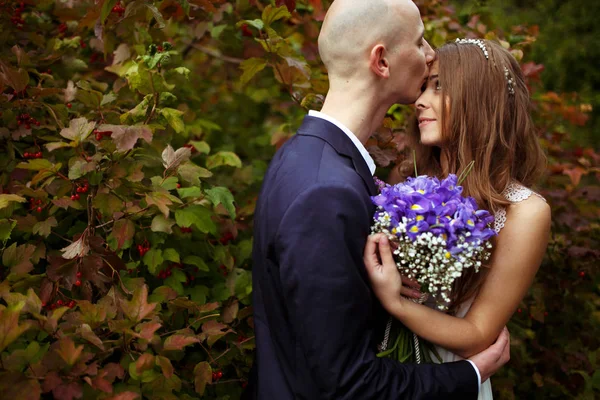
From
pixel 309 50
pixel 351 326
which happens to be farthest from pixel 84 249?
pixel 309 50

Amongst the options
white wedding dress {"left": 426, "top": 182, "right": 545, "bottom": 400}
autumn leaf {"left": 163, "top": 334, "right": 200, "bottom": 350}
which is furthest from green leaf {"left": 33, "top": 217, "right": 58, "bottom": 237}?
white wedding dress {"left": 426, "top": 182, "right": 545, "bottom": 400}

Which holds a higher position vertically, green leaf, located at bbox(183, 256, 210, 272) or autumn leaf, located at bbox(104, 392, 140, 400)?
autumn leaf, located at bbox(104, 392, 140, 400)

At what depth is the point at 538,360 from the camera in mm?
3549

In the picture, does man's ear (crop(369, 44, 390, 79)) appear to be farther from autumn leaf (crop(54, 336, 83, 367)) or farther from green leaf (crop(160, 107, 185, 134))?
autumn leaf (crop(54, 336, 83, 367))

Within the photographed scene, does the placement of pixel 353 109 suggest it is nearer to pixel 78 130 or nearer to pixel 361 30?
pixel 361 30

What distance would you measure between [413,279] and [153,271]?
1021 millimetres

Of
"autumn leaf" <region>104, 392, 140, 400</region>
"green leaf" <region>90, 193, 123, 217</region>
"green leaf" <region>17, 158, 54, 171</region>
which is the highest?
"green leaf" <region>17, 158, 54, 171</region>

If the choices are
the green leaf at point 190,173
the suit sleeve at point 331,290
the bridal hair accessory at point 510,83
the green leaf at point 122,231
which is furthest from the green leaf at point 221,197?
the bridal hair accessory at point 510,83

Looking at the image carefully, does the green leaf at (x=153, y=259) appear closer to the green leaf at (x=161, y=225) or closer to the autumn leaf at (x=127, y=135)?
the green leaf at (x=161, y=225)

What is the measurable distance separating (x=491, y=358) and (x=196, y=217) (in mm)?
1226

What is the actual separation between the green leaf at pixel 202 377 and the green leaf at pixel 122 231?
1.76ft

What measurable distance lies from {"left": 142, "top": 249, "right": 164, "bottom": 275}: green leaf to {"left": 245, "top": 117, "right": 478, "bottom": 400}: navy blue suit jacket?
1.62 ft

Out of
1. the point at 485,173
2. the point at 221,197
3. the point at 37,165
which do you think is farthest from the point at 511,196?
the point at 37,165

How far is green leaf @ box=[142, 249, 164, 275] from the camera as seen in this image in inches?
92.8
